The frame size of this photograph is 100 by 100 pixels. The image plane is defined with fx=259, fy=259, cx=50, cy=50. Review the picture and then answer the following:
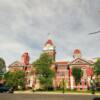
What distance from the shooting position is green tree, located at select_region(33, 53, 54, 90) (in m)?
75.2

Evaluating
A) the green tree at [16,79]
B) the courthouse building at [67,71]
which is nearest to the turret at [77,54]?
the courthouse building at [67,71]

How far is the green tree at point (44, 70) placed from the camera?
75250 mm

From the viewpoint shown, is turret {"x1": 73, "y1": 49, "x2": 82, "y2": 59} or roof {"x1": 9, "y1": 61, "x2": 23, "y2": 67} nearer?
roof {"x1": 9, "y1": 61, "x2": 23, "y2": 67}

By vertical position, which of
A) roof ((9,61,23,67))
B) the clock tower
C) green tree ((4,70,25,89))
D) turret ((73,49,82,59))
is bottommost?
green tree ((4,70,25,89))

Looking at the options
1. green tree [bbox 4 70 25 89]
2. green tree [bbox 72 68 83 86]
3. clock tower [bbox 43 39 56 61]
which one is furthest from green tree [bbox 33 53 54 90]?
clock tower [bbox 43 39 56 61]

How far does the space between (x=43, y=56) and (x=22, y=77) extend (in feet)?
36.4

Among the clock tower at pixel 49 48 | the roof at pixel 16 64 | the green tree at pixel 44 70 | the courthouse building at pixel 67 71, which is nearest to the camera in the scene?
the green tree at pixel 44 70

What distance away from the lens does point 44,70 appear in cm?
7575

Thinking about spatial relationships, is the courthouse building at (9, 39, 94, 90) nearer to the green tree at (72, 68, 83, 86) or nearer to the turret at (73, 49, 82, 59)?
the green tree at (72, 68, 83, 86)

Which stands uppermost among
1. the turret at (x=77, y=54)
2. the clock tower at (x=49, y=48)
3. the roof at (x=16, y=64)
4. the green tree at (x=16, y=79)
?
the clock tower at (x=49, y=48)

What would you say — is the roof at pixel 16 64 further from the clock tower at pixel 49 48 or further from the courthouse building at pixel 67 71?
the clock tower at pixel 49 48

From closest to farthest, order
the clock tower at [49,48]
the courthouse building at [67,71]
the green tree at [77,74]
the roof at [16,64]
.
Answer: the green tree at [77,74] → the courthouse building at [67,71] → the roof at [16,64] → the clock tower at [49,48]

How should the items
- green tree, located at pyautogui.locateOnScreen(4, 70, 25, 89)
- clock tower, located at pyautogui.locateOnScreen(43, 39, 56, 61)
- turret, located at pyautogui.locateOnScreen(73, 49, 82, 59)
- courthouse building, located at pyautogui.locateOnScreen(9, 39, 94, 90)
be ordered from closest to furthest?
green tree, located at pyautogui.locateOnScreen(4, 70, 25, 89) → courthouse building, located at pyautogui.locateOnScreen(9, 39, 94, 90) → turret, located at pyautogui.locateOnScreen(73, 49, 82, 59) → clock tower, located at pyautogui.locateOnScreen(43, 39, 56, 61)

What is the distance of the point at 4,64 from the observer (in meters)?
102
